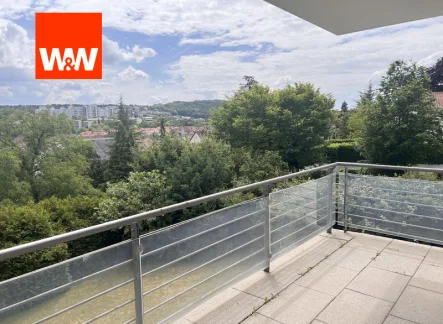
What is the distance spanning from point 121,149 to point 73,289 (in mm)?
24680

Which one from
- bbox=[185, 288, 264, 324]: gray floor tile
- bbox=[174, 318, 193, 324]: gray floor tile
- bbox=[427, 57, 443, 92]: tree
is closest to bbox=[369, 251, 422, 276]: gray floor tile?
bbox=[185, 288, 264, 324]: gray floor tile

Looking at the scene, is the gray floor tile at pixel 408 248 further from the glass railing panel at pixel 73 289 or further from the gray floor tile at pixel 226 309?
the glass railing panel at pixel 73 289

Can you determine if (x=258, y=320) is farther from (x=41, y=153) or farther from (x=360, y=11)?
(x=41, y=153)

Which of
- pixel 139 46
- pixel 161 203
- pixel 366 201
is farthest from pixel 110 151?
pixel 366 201

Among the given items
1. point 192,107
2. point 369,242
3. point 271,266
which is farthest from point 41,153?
point 369,242

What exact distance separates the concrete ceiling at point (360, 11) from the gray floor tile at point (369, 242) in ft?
6.85

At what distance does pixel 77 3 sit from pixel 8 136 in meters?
8.82

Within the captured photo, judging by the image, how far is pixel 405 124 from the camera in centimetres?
1349

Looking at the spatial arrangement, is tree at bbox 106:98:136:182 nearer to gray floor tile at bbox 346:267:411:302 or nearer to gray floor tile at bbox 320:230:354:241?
gray floor tile at bbox 320:230:354:241

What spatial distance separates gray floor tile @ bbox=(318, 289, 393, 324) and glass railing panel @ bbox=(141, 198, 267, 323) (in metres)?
0.63

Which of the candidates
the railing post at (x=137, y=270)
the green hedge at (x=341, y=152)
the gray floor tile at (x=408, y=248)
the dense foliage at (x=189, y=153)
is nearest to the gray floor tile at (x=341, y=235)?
the gray floor tile at (x=408, y=248)

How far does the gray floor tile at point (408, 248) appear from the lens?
3.08 metres

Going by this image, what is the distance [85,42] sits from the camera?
13484mm

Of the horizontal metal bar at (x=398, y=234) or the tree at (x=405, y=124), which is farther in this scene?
the tree at (x=405, y=124)
